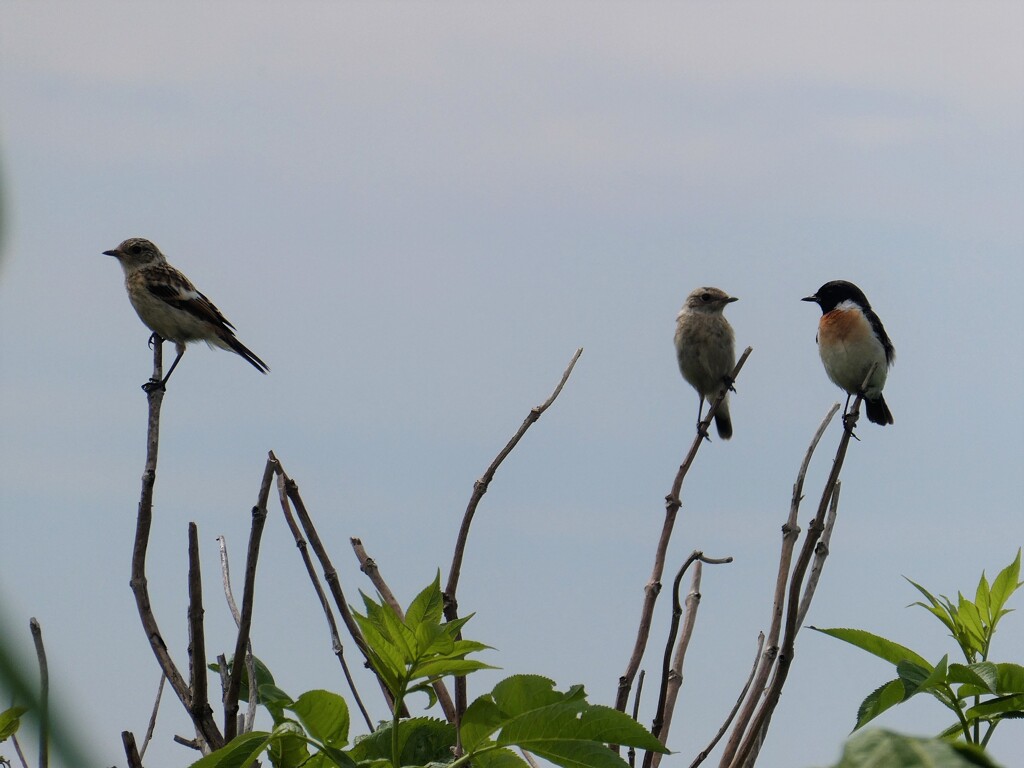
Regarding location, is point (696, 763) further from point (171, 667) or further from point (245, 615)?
point (171, 667)

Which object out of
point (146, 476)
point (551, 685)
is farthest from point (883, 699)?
point (146, 476)

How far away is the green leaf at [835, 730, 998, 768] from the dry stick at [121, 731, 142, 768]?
1.38m

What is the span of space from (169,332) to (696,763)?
896 cm

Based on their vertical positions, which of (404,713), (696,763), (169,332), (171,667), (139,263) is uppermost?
(139,263)

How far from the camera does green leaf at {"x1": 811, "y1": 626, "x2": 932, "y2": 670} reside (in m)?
1.79

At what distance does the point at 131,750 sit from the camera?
1662 mm

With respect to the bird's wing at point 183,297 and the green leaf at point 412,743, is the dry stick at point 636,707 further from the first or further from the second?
the bird's wing at point 183,297

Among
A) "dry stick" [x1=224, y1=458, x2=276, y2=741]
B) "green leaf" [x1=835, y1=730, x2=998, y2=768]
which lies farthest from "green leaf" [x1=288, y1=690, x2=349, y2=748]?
"green leaf" [x1=835, y1=730, x2=998, y2=768]

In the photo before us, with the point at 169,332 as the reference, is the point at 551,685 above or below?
below

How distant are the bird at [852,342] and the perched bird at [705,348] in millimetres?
890

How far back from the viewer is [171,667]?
2.02 metres

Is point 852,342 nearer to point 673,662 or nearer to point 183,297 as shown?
point 183,297

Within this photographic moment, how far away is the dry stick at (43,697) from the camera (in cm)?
67

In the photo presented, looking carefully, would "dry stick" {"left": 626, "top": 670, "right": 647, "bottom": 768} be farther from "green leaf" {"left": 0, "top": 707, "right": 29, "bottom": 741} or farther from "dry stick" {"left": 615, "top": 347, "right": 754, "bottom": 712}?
"green leaf" {"left": 0, "top": 707, "right": 29, "bottom": 741}
